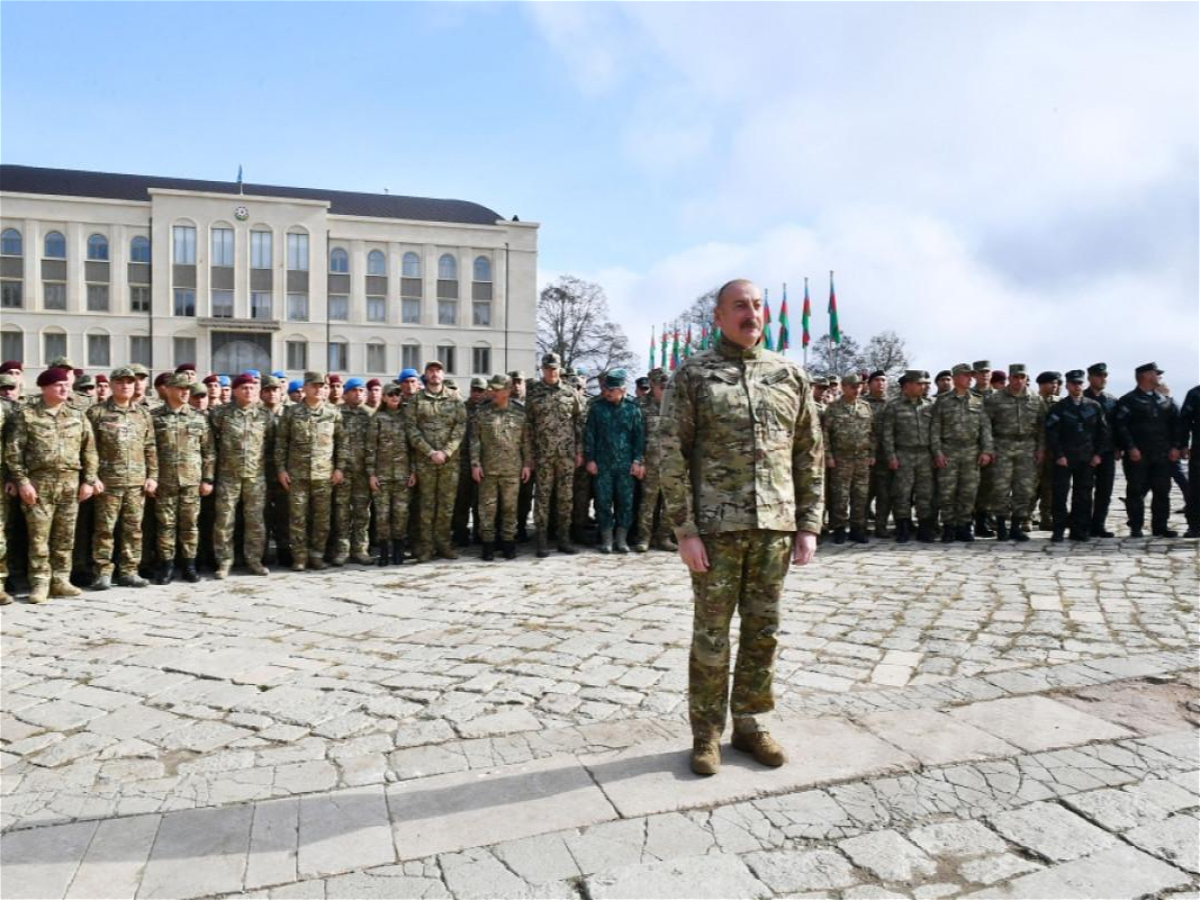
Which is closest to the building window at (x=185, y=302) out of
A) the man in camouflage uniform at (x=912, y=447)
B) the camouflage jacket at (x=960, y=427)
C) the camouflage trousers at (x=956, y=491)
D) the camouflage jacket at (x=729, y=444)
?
the man in camouflage uniform at (x=912, y=447)

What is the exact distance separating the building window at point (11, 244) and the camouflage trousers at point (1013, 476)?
184ft

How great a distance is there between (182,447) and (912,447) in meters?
8.59

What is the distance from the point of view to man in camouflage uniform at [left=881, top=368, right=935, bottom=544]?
10.7 meters

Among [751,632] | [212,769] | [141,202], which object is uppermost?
[141,202]

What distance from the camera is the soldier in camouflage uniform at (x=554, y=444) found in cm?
986

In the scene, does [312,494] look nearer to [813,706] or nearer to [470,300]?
[813,706]

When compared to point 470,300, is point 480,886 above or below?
below

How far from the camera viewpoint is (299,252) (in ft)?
171

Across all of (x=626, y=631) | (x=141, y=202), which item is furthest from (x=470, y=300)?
(x=626, y=631)

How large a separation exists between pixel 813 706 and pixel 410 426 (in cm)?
609

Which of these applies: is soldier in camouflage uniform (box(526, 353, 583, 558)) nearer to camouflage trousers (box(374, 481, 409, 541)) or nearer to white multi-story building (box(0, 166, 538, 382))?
camouflage trousers (box(374, 481, 409, 541))

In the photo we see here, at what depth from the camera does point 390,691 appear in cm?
481

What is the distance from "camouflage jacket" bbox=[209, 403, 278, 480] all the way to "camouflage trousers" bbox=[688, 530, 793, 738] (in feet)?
21.2

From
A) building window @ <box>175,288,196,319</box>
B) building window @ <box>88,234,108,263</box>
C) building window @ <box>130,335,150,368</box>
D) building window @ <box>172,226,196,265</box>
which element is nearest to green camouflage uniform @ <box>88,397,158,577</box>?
building window @ <box>175,288,196,319</box>
